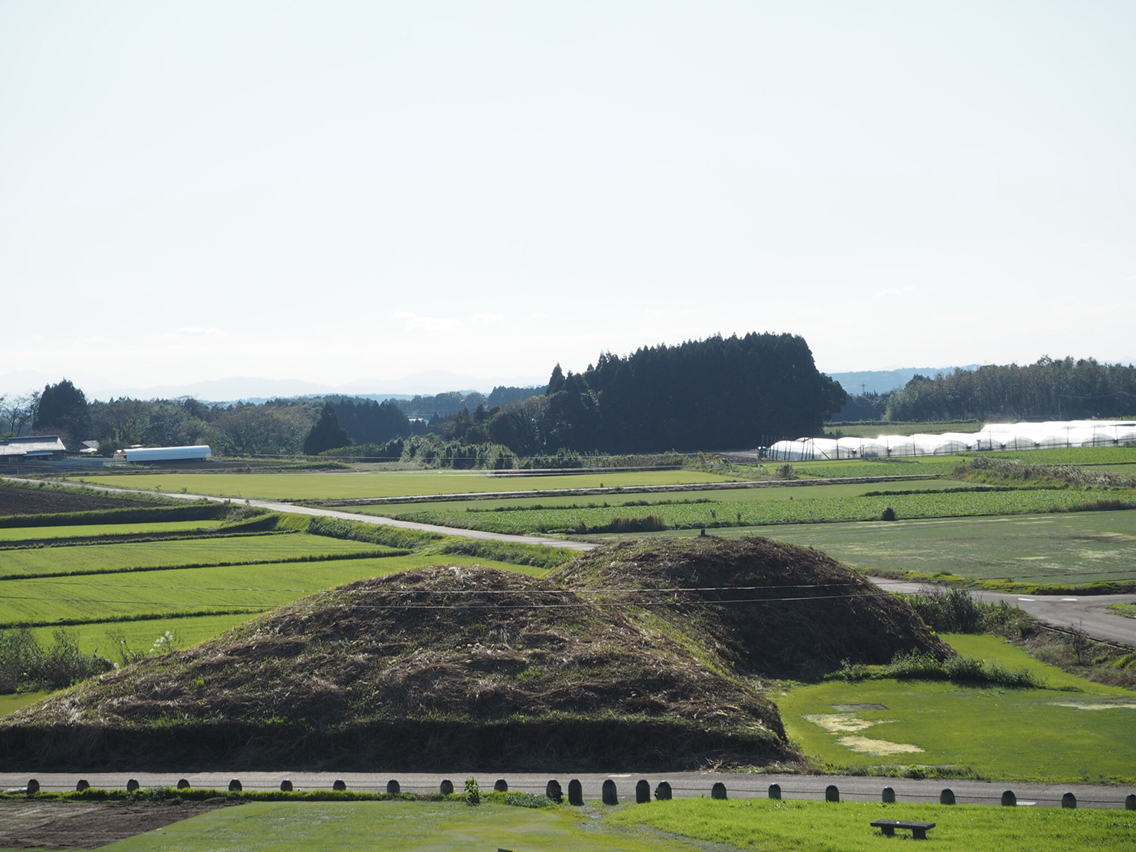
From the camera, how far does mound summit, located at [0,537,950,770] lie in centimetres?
2827

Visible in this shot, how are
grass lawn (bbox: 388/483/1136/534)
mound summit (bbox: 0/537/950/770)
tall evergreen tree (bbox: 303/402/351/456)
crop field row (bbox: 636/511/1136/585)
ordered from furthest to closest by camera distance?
tall evergreen tree (bbox: 303/402/351/456)
grass lawn (bbox: 388/483/1136/534)
crop field row (bbox: 636/511/1136/585)
mound summit (bbox: 0/537/950/770)

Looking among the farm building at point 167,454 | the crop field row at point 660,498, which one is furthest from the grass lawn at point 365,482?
the farm building at point 167,454

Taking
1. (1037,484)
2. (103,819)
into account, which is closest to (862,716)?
(103,819)

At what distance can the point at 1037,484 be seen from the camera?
95688 millimetres

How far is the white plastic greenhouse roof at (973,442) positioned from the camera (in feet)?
446

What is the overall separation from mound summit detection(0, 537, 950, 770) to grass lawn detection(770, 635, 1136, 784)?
7.33ft

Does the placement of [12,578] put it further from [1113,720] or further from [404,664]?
[1113,720]

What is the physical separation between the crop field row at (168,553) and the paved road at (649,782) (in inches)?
1453

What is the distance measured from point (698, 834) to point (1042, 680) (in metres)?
21.1

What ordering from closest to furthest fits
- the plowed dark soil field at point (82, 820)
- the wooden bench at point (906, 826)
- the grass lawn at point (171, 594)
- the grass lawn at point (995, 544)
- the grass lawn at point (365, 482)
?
the wooden bench at point (906, 826) < the plowed dark soil field at point (82, 820) < the grass lawn at point (171, 594) < the grass lawn at point (995, 544) < the grass lawn at point (365, 482)

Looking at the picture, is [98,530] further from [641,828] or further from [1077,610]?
[641,828]

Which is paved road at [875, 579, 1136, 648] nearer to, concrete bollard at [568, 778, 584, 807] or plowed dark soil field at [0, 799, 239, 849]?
concrete bollard at [568, 778, 584, 807]

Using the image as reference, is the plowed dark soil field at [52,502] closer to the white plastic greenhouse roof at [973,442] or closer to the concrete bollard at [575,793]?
the concrete bollard at [575,793]

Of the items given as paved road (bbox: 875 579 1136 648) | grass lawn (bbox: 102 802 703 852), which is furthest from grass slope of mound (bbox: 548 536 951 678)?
grass lawn (bbox: 102 802 703 852)
